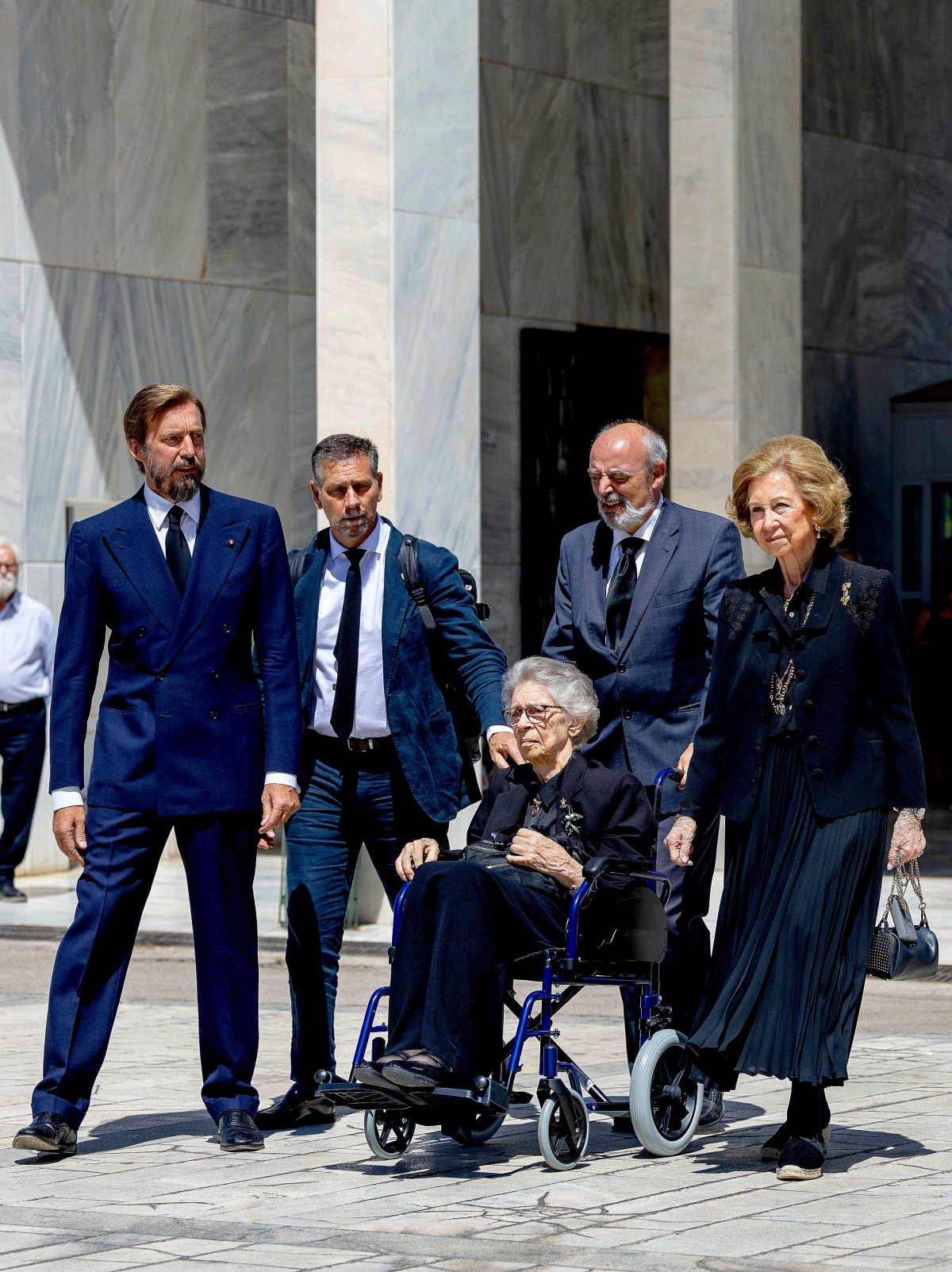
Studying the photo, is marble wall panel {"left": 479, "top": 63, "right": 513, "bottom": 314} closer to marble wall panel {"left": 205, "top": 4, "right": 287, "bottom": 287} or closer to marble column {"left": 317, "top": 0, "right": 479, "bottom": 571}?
marble wall panel {"left": 205, "top": 4, "right": 287, "bottom": 287}

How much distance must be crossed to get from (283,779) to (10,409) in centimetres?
865

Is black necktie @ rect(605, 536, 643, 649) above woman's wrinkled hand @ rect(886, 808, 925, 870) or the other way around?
above

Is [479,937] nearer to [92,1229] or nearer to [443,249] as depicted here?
[92,1229]

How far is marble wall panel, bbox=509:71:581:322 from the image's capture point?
18.3 metres

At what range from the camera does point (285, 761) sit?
23.1 feet

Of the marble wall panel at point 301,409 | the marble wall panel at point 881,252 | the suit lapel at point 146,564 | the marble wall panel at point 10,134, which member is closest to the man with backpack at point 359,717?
the suit lapel at point 146,564

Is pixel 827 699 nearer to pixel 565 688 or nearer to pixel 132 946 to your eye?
pixel 565 688

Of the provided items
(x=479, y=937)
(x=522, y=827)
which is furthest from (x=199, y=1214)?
(x=522, y=827)

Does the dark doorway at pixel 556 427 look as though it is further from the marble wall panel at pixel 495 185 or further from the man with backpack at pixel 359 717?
the man with backpack at pixel 359 717

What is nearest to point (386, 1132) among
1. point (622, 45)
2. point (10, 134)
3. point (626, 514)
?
point (626, 514)

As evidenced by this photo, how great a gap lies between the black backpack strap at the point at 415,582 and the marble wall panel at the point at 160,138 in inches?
351

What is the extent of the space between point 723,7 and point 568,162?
4087 millimetres

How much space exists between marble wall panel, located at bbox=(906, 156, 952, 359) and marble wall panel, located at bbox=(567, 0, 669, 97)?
2825 millimetres

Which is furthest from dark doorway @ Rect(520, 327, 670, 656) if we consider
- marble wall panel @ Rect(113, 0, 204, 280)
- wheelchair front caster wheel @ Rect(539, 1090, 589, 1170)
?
wheelchair front caster wheel @ Rect(539, 1090, 589, 1170)
